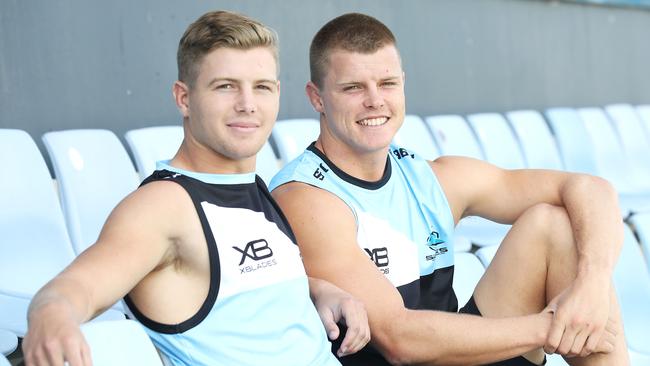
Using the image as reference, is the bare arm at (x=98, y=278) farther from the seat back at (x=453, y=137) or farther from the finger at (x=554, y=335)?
the seat back at (x=453, y=137)

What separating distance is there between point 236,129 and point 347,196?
56cm

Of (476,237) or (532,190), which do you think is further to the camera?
(476,237)

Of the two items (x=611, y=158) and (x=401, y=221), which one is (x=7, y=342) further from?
(x=611, y=158)

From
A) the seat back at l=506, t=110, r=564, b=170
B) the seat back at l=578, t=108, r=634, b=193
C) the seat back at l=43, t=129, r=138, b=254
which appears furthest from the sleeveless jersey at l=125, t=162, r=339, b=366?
the seat back at l=578, t=108, r=634, b=193

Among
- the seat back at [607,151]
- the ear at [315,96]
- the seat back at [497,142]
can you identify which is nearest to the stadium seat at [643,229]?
the ear at [315,96]

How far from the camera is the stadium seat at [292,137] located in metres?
3.73

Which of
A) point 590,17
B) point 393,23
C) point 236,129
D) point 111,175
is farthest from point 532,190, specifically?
point 590,17

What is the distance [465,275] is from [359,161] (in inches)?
19.6

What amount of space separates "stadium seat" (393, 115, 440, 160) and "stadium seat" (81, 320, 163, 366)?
112 inches

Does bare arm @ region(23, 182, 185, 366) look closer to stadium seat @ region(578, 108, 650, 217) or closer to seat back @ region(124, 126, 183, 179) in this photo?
seat back @ region(124, 126, 183, 179)

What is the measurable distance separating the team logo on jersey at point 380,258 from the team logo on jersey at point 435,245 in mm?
144

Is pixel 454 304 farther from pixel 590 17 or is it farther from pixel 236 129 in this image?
pixel 590 17

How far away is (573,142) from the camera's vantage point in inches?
215

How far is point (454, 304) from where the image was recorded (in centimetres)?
245
